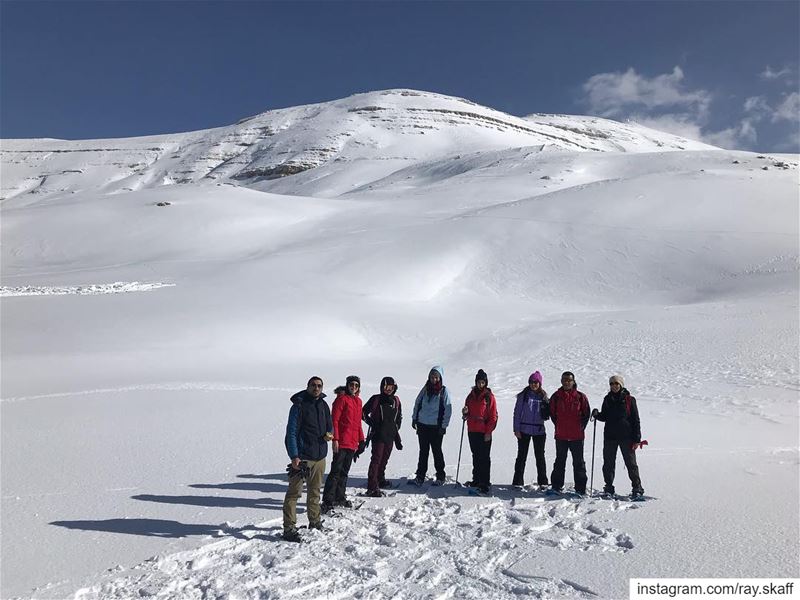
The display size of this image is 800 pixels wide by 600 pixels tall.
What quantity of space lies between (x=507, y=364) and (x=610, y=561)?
35.3 ft

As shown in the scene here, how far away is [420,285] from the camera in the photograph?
24.8 metres

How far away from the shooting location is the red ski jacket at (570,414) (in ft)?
23.3

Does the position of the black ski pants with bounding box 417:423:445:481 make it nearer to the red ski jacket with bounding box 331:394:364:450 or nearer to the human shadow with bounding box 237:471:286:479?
the red ski jacket with bounding box 331:394:364:450

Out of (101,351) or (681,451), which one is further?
(101,351)

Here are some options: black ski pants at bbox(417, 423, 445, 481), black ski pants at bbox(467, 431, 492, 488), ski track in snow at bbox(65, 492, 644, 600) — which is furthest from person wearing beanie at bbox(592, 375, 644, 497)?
black ski pants at bbox(417, 423, 445, 481)

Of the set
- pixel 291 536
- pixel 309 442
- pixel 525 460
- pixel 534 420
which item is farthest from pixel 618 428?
pixel 291 536

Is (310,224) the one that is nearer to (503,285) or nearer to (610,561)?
(503,285)

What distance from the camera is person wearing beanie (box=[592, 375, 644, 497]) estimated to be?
6832 millimetres

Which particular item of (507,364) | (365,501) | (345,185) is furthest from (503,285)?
(345,185)

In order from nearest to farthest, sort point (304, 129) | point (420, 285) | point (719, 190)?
point (420, 285) → point (719, 190) → point (304, 129)

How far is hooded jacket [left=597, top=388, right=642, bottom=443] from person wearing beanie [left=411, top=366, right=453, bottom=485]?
6.76ft

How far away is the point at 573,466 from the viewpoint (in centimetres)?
704

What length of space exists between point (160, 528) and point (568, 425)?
5109mm

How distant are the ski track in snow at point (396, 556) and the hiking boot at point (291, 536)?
0.09 metres
